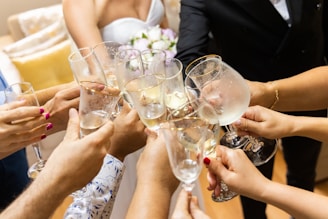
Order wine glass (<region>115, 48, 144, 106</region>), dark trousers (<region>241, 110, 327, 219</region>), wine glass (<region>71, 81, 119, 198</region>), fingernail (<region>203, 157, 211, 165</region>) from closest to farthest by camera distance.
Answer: fingernail (<region>203, 157, 211, 165</region>) → wine glass (<region>71, 81, 119, 198</region>) → wine glass (<region>115, 48, 144, 106</region>) → dark trousers (<region>241, 110, 327, 219</region>)

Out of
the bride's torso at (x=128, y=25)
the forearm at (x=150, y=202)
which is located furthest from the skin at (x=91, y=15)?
the forearm at (x=150, y=202)

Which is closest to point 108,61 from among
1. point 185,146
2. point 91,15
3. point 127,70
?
point 127,70

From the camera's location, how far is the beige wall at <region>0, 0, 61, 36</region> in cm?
364

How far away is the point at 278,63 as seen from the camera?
1.67 meters

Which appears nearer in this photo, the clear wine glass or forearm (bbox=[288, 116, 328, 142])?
the clear wine glass

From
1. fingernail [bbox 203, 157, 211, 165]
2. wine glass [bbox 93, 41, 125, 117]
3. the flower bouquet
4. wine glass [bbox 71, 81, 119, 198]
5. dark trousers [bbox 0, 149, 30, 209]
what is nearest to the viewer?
fingernail [bbox 203, 157, 211, 165]

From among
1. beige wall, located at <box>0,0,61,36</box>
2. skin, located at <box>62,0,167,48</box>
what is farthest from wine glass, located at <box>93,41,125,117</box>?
beige wall, located at <box>0,0,61,36</box>

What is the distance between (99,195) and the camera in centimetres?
110

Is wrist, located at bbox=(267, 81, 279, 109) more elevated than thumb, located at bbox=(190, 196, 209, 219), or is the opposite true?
thumb, located at bbox=(190, 196, 209, 219)

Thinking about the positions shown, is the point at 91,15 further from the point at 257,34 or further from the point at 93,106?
the point at 93,106

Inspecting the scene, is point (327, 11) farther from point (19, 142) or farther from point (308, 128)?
point (19, 142)

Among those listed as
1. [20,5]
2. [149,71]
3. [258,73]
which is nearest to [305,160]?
[258,73]

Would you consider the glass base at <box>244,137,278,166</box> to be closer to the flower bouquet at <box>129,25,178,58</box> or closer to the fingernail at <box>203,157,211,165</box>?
the fingernail at <box>203,157,211,165</box>

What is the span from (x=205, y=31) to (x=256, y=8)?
0.22m
